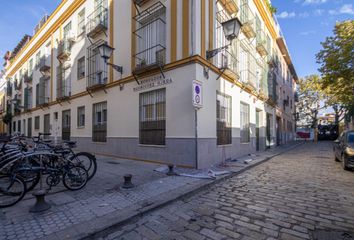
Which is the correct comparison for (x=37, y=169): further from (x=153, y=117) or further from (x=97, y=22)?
(x=97, y=22)

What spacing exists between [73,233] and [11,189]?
2.21 meters

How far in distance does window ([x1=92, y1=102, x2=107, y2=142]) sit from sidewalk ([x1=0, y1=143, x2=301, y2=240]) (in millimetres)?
5956

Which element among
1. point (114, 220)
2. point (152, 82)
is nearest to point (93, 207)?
point (114, 220)

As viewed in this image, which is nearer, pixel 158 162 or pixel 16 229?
pixel 16 229

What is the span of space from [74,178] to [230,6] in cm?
991

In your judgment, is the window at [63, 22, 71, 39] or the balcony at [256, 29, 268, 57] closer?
the balcony at [256, 29, 268, 57]

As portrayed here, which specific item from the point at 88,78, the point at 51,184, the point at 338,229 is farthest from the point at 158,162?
the point at 88,78

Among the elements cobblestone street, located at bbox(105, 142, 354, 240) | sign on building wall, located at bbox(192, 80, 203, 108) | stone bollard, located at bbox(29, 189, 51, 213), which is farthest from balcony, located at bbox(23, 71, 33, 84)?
cobblestone street, located at bbox(105, 142, 354, 240)

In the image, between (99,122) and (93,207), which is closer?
(93,207)

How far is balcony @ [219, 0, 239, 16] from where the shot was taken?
9727mm

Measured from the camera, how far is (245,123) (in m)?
12.4

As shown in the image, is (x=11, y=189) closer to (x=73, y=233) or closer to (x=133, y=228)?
(x=73, y=233)

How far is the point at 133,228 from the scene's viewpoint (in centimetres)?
339

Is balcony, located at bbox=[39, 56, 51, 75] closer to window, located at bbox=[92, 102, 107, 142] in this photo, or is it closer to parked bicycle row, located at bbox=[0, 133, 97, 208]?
window, located at bbox=[92, 102, 107, 142]
